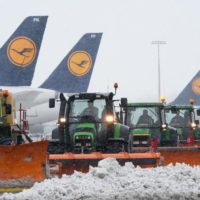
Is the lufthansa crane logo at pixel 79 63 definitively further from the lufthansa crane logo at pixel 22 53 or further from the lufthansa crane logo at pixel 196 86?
the lufthansa crane logo at pixel 196 86

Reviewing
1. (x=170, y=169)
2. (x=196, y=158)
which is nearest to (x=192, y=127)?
(x=196, y=158)

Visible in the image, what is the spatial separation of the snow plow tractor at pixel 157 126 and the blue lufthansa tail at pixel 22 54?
14.7 meters

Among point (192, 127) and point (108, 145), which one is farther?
point (192, 127)

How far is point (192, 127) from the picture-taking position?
27297mm

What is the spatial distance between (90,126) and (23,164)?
3.75 m

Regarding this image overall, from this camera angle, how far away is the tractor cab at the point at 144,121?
953 inches

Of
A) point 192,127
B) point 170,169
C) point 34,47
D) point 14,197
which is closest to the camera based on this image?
point 14,197

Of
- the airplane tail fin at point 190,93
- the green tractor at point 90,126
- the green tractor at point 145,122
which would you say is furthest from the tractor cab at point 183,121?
the airplane tail fin at point 190,93

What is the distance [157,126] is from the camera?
24.2 meters

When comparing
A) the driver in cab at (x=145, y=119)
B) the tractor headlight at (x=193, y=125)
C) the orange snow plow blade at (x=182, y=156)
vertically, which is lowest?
the orange snow plow blade at (x=182, y=156)

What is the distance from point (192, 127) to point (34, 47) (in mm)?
16095

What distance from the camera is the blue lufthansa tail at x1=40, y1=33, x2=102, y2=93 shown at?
50.4 meters

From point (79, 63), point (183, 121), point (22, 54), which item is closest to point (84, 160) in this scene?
point (183, 121)

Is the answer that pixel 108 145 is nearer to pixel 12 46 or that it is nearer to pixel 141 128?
pixel 141 128
